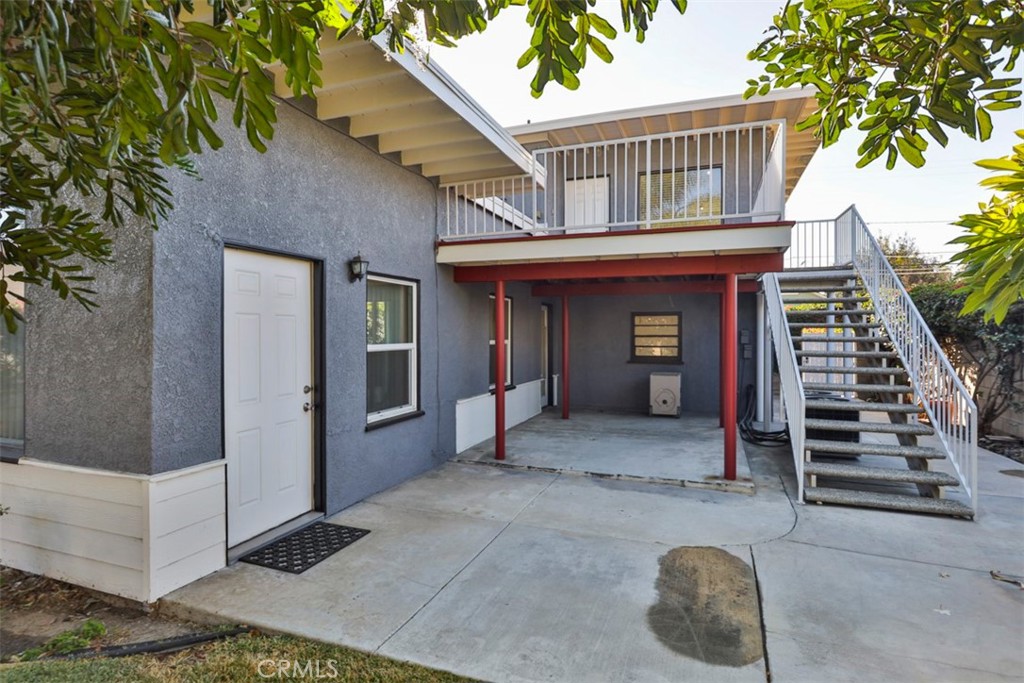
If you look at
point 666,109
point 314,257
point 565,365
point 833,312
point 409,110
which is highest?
point 666,109

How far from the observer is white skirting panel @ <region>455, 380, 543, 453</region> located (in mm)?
6535

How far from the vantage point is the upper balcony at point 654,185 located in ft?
16.5

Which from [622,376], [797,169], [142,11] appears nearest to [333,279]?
[142,11]

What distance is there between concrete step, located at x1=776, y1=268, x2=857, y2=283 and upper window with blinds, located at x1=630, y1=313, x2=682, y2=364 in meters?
2.61

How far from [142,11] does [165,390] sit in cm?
231

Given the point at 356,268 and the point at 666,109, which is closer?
the point at 356,268

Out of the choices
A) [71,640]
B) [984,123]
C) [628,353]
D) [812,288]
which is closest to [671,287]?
[812,288]

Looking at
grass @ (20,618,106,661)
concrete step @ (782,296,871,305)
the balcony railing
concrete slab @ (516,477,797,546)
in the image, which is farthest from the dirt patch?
concrete step @ (782,296,871,305)

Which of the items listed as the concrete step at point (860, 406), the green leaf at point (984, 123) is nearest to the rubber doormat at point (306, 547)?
the green leaf at point (984, 123)

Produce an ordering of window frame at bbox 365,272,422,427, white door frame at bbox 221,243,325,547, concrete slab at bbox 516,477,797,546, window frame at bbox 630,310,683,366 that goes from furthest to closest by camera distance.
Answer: window frame at bbox 630,310,683,366
window frame at bbox 365,272,422,427
white door frame at bbox 221,243,325,547
concrete slab at bbox 516,477,797,546

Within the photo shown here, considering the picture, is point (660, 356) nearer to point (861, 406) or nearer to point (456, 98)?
point (861, 406)

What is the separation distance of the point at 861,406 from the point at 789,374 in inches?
28.1

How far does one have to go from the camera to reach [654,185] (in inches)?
362

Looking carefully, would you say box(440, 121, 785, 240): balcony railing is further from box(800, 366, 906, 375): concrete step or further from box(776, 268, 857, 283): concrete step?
box(800, 366, 906, 375): concrete step
